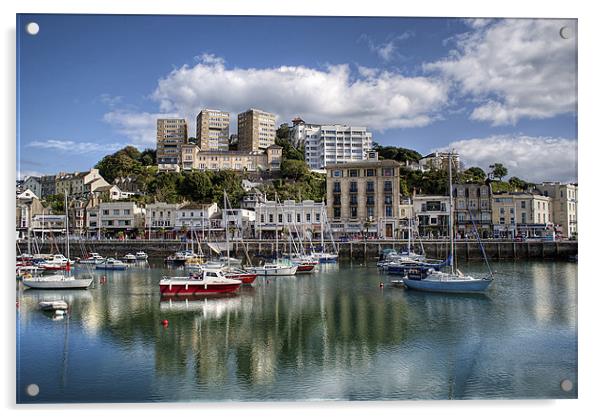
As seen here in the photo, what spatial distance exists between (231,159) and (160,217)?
1471 cm

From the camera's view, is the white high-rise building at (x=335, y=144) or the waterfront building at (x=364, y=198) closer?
the waterfront building at (x=364, y=198)

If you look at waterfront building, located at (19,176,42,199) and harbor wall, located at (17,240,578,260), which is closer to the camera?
waterfront building, located at (19,176,42,199)

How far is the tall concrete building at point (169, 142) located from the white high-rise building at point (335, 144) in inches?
536

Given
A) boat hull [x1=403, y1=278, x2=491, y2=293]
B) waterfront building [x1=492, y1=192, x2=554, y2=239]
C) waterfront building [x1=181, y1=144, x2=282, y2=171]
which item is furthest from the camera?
waterfront building [x1=181, y1=144, x2=282, y2=171]

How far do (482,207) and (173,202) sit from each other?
2236cm

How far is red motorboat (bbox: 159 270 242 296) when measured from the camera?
1469 centimetres

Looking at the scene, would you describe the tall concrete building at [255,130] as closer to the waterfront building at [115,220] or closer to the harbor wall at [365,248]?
the waterfront building at [115,220]

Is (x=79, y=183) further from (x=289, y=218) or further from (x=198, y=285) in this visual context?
(x=198, y=285)

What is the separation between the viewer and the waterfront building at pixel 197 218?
1437 inches

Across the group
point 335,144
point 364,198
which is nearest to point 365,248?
point 364,198

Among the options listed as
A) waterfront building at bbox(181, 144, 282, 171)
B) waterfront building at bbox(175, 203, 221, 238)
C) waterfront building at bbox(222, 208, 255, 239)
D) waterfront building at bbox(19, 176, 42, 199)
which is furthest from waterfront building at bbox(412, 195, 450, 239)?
waterfront building at bbox(19, 176, 42, 199)

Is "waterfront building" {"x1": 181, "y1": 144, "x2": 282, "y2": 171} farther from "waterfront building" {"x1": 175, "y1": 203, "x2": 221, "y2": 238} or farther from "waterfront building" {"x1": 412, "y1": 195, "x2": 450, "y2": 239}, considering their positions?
"waterfront building" {"x1": 412, "y1": 195, "x2": 450, "y2": 239}

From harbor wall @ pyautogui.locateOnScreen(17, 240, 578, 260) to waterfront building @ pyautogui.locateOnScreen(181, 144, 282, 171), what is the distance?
17729 millimetres

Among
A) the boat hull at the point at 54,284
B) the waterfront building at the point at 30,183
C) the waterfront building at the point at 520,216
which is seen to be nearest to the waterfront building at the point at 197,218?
the waterfront building at the point at 30,183
